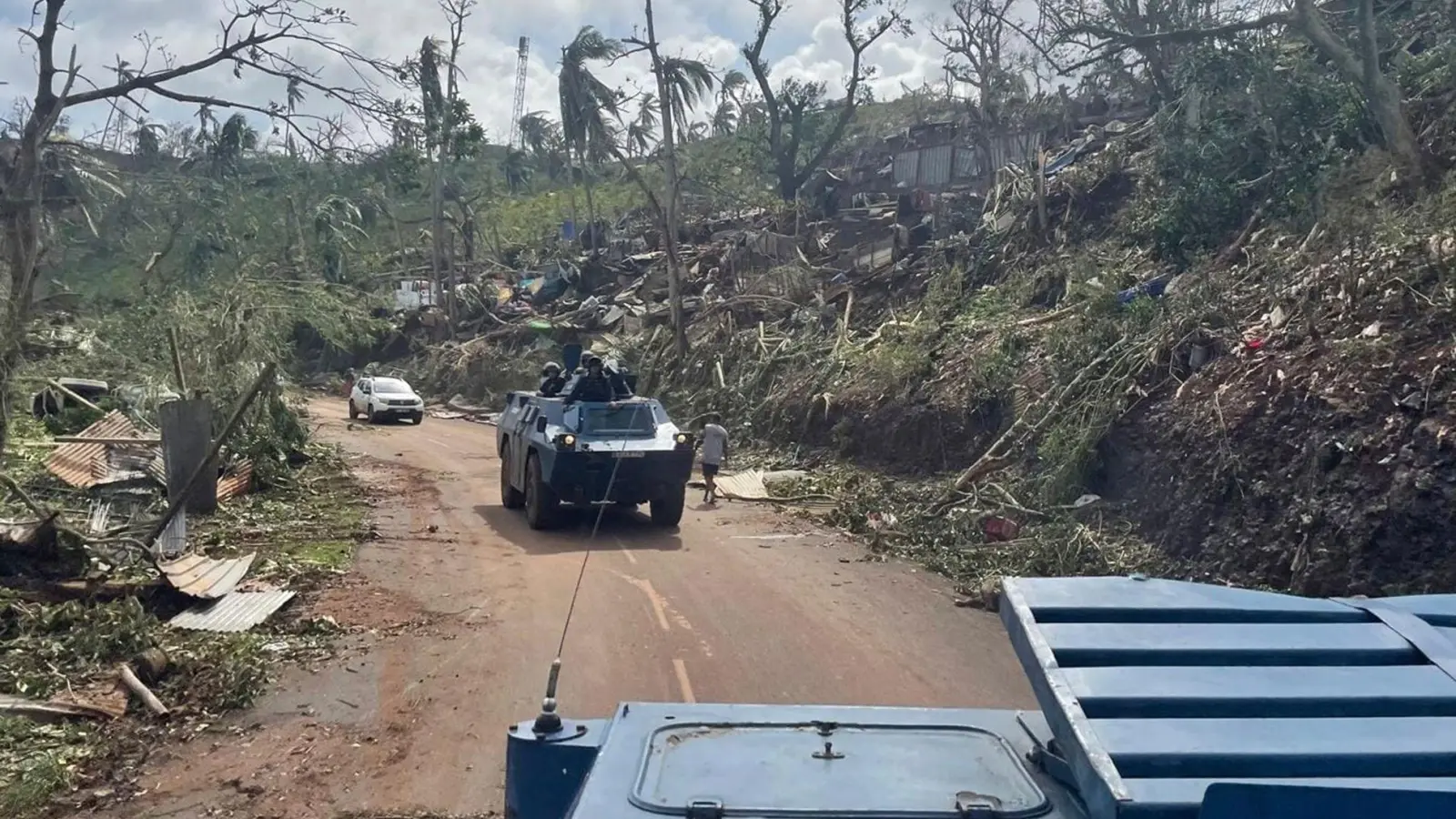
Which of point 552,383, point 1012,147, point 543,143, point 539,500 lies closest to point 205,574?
point 539,500

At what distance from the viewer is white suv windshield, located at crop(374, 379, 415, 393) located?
32.4 meters

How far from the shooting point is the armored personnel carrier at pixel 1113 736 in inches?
94.9

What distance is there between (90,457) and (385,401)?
1621cm

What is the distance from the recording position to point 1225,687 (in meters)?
2.70

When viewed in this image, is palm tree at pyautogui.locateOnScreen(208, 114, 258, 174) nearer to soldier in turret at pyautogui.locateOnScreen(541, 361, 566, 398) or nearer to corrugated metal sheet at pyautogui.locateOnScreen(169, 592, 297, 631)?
soldier in turret at pyautogui.locateOnScreen(541, 361, 566, 398)

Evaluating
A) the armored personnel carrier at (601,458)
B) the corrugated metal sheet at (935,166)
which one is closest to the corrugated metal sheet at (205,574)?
the armored personnel carrier at (601,458)

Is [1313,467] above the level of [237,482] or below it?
above

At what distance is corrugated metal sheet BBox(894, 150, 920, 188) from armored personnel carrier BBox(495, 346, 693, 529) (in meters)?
23.4

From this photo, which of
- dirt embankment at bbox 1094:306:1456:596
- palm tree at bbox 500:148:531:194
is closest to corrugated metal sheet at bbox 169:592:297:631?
dirt embankment at bbox 1094:306:1456:596

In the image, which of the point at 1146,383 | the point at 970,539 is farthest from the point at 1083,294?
the point at 970,539

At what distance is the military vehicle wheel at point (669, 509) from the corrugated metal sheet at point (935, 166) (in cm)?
2280

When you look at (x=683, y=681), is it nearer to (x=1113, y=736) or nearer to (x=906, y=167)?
(x=1113, y=736)

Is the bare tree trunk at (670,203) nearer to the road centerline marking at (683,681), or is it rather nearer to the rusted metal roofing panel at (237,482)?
the rusted metal roofing panel at (237,482)

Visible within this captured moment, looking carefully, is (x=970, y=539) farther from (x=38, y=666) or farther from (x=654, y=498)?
(x=38, y=666)
